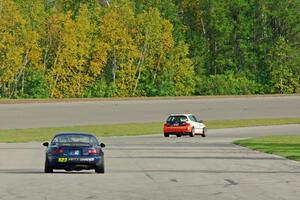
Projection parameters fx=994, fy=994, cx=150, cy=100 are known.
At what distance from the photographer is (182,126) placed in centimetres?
6156

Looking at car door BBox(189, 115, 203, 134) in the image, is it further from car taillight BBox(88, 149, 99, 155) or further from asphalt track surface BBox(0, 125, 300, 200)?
car taillight BBox(88, 149, 99, 155)

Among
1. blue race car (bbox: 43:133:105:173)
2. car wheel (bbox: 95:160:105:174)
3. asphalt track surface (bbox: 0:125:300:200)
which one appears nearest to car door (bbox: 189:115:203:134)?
asphalt track surface (bbox: 0:125:300:200)

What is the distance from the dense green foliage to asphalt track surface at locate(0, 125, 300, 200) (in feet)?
187

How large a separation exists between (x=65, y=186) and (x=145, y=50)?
82.8m

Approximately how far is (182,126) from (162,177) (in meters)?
35.1

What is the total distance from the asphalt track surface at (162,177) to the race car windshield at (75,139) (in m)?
0.94

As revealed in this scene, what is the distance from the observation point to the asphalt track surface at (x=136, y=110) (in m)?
76.1

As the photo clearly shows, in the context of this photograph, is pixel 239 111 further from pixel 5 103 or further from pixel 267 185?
pixel 267 185

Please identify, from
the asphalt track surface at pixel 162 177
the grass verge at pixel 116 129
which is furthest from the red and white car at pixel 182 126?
the asphalt track surface at pixel 162 177

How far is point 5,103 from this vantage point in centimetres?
8706

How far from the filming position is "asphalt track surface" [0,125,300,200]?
21094 millimetres

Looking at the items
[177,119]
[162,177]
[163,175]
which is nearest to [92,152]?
[163,175]

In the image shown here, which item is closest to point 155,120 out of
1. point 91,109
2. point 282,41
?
point 91,109

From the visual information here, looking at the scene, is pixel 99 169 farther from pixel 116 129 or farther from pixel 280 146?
pixel 116 129
